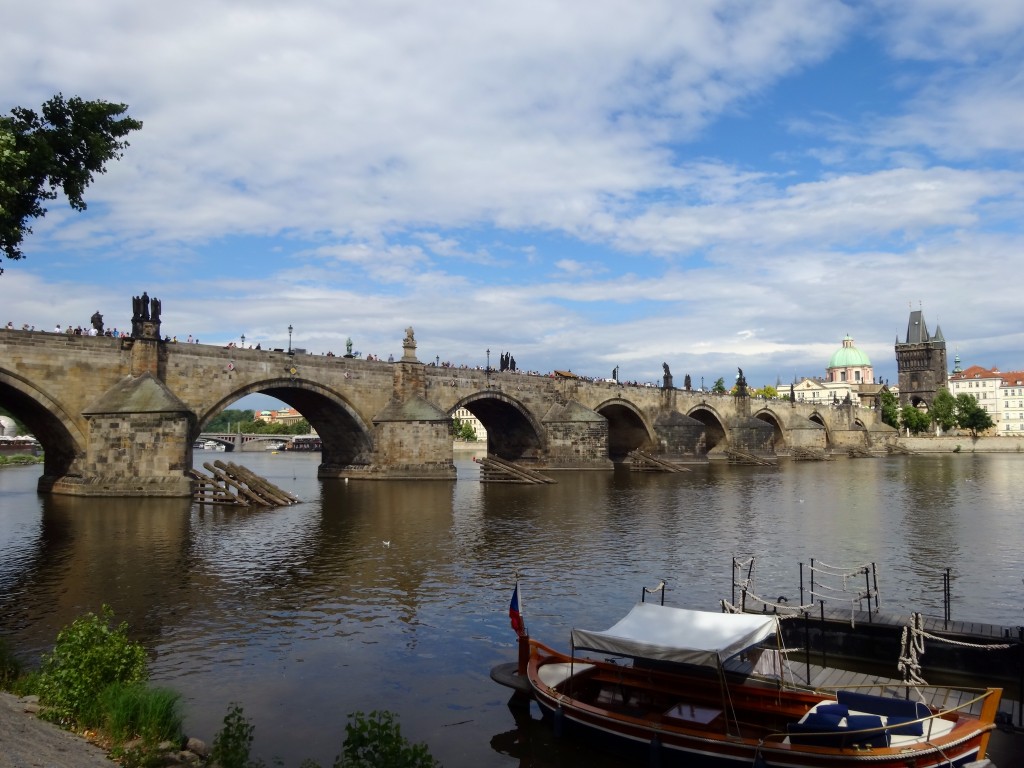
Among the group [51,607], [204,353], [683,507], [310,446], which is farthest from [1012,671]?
[310,446]

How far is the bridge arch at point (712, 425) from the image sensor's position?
84.8 meters

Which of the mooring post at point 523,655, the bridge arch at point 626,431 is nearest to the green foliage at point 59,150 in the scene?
the mooring post at point 523,655

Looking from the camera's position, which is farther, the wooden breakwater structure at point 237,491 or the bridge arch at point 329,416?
the bridge arch at point 329,416

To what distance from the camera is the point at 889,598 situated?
17859mm

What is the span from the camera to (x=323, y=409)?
4831 centimetres

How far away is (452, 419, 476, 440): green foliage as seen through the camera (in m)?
141

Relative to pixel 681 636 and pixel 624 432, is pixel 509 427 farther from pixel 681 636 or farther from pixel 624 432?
pixel 681 636

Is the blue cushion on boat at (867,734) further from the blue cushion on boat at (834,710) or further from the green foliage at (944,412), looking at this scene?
the green foliage at (944,412)

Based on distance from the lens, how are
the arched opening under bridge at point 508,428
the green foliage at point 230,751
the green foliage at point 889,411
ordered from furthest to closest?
the green foliage at point 889,411
the arched opening under bridge at point 508,428
the green foliage at point 230,751

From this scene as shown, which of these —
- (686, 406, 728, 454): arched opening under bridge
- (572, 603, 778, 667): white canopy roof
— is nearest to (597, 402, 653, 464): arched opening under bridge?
(686, 406, 728, 454): arched opening under bridge

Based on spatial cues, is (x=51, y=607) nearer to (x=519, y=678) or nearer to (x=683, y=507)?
(x=519, y=678)

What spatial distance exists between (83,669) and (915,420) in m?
141

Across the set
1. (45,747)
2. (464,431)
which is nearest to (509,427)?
(45,747)

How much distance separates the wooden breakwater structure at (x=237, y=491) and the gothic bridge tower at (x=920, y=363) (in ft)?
474
